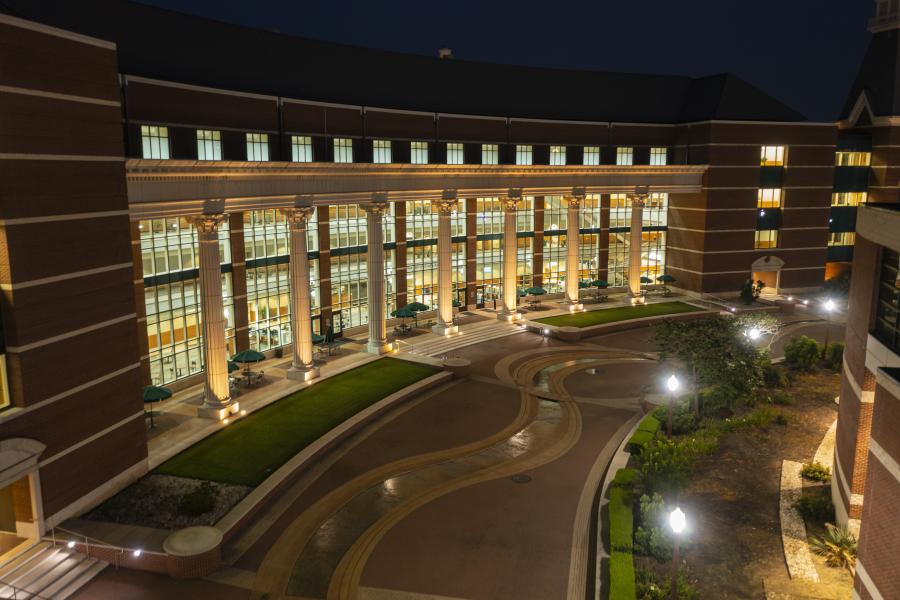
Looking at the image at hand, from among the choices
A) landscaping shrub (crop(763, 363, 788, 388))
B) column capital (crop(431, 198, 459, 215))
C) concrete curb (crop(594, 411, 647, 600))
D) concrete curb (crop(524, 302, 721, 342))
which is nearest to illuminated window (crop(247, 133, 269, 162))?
column capital (crop(431, 198, 459, 215))

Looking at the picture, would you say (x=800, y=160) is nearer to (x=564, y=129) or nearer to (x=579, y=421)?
(x=564, y=129)

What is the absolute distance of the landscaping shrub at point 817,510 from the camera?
25406 millimetres

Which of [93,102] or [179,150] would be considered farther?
[179,150]

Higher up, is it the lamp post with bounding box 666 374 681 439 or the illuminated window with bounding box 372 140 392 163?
the illuminated window with bounding box 372 140 392 163

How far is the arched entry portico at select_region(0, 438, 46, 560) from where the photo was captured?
76.7ft

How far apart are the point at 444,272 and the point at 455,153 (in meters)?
11.7

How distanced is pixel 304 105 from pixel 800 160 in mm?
50460

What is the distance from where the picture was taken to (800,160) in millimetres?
69562

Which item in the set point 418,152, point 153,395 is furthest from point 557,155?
point 153,395

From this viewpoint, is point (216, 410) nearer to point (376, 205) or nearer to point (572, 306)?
point (376, 205)

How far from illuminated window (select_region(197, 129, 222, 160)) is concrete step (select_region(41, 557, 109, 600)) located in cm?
2506

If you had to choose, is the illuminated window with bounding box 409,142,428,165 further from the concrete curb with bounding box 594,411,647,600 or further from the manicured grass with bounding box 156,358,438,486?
the concrete curb with bounding box 594,411,647,600

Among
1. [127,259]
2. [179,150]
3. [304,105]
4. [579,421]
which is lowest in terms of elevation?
[579,421]

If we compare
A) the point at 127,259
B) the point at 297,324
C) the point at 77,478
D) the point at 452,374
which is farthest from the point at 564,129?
the point at 77,478
